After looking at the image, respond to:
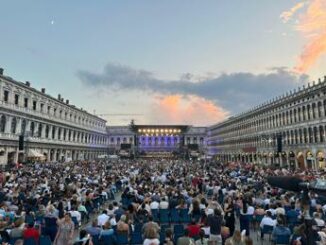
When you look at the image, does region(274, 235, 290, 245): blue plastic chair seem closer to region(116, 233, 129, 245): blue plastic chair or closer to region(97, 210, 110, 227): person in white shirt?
region(116, 233, 129, 245): blue plastic chair

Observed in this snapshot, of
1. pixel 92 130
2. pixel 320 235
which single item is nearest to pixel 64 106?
pixel 92 130

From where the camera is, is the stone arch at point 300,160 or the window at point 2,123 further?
the stone arch at point 300,160

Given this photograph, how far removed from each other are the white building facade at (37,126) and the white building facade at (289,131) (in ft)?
151

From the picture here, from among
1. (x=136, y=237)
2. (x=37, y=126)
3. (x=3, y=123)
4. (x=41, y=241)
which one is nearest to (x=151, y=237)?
(x=136, y=237)

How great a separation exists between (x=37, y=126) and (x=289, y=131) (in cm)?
5601

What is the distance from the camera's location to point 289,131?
62438 mm

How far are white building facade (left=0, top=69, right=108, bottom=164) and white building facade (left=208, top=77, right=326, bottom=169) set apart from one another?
151ft

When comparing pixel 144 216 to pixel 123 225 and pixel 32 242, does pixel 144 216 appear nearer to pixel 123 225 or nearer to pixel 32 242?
pixel 123 225

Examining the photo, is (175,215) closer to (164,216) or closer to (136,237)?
(164,216)

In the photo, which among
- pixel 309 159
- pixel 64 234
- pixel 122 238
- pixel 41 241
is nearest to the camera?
pixel 64 234

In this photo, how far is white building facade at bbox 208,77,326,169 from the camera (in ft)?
169

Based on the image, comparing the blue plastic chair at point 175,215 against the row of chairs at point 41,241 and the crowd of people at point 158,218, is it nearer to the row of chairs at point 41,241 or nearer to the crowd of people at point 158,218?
the crowd of people at point 158,218

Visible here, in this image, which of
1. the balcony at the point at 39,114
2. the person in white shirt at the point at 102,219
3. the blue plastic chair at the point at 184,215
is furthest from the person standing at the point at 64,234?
the balcony at the point at 39,114

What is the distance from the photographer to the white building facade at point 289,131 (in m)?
51.5
